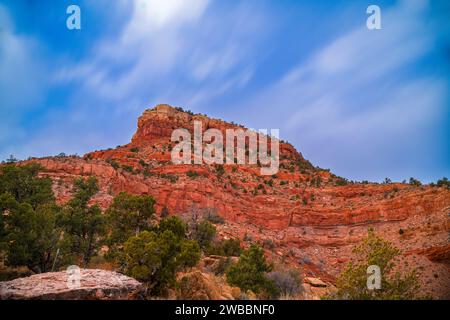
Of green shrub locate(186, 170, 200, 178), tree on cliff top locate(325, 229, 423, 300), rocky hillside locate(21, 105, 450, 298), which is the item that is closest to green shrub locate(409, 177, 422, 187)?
rocky hillside locate(21, 105, 450, 298)

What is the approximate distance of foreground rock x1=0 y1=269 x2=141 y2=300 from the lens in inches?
342

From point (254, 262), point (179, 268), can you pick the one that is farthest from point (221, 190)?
point (179, 268)

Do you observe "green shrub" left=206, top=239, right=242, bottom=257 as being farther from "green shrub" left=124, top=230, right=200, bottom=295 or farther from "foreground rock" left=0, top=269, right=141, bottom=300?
"foreground rock" left=0, top=269, right=141, bottom=300

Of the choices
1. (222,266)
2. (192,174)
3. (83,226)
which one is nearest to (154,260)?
(222,266)

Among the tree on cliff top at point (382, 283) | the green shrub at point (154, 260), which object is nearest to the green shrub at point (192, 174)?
the green shrub at point (154, 260)

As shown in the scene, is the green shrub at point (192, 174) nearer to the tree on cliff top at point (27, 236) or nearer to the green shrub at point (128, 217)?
the green shrub at point (128, 217)

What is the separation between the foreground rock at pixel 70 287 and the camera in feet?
28.5

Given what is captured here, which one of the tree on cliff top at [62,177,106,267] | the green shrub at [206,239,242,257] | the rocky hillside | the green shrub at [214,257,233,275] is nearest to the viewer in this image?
the tree on cliff top at [62,177,106,267]

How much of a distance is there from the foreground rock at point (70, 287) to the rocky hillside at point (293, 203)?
26.3 m

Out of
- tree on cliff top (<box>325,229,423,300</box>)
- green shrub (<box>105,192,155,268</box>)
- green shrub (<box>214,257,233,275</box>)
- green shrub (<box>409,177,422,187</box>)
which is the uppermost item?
green shrub (<box>409,177,422,187</box>)

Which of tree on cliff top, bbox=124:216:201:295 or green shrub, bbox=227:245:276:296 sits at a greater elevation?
tree on cliff top, bbox=124:216:201:295

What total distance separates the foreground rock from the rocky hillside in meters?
26.3
